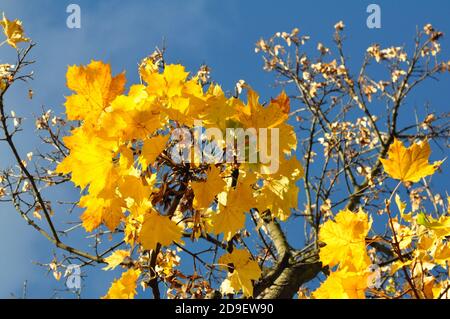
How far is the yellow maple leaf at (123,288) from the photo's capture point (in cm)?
97

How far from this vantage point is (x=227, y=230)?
3.57 feet

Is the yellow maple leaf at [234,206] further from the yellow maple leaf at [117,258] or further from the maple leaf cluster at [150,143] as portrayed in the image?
the yellow maple leaf at [117,258]

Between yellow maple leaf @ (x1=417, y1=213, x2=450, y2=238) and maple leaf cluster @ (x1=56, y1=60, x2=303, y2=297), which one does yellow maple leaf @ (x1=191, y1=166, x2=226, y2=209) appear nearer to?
maple leaf cluster @ (x1=56, y1=60, x2=303, y2=297)

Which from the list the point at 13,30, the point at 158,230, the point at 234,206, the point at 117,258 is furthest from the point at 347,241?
the point at 13,30

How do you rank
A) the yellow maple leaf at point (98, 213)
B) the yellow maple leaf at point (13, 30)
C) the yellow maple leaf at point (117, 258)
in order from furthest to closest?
the yellow maple leaf at point (13, 30) < the yellow maple leaf at point (117, 258) < the yellow maple leaf at point (98, 213)

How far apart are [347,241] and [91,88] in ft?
2.13

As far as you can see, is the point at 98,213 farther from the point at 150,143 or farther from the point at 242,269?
the point at 242,269

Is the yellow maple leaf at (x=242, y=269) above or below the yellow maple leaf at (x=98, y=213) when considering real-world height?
below

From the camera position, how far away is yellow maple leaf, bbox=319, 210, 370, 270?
3.24ft

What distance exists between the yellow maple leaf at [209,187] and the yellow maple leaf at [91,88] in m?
0.26

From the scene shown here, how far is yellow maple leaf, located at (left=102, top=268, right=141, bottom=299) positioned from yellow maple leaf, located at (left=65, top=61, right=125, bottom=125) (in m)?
0.35

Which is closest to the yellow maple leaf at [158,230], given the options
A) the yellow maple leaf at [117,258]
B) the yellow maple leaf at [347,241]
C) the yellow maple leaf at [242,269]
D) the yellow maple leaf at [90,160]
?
the yellow maple leaf at [90,160]

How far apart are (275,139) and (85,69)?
1.44 ft
